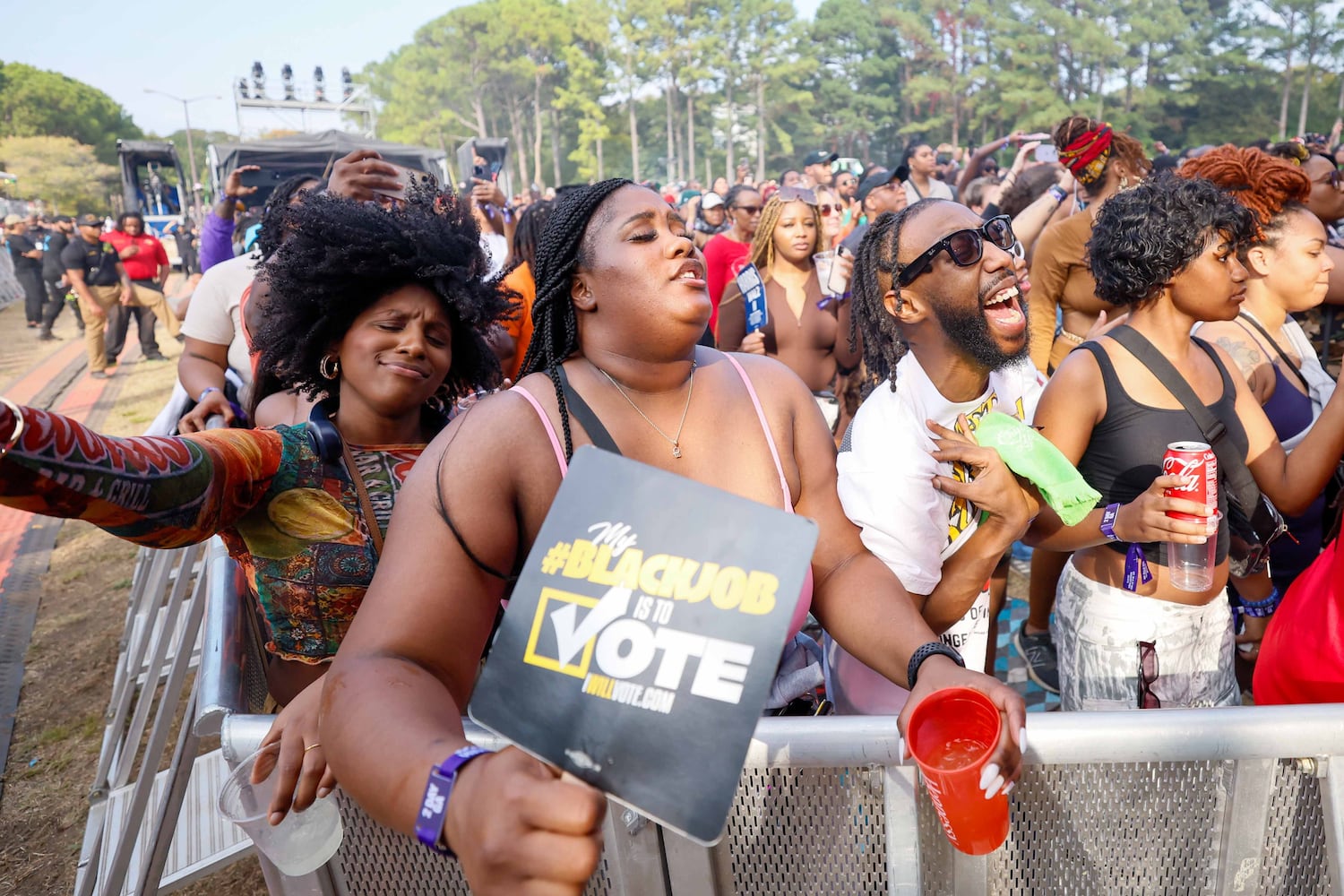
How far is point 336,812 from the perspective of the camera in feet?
4.78

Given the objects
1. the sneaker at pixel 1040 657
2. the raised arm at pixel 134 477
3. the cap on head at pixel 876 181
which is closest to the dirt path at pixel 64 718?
the raised arm at pixel 134 477

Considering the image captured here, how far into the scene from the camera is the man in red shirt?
13.5 meters

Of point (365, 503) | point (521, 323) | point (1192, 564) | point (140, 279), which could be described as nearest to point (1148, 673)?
point (1192, 564)

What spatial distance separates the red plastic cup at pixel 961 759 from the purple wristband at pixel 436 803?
62 cm

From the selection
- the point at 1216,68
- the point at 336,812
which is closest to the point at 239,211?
the point at 336,812

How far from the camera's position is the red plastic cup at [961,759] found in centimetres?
123

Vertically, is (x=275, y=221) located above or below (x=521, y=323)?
above

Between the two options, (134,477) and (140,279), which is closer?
(134,477)

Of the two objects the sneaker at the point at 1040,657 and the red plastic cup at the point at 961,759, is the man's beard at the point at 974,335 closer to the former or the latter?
the red plastic cup at the point at 961,759

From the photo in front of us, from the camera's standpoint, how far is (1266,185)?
319 centimetres

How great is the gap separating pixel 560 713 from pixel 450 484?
54cm

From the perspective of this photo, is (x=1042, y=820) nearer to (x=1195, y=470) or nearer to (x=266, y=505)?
(x=1195, y=470)

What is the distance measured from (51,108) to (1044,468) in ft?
310

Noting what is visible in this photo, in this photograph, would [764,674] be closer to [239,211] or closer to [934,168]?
[239,211]
